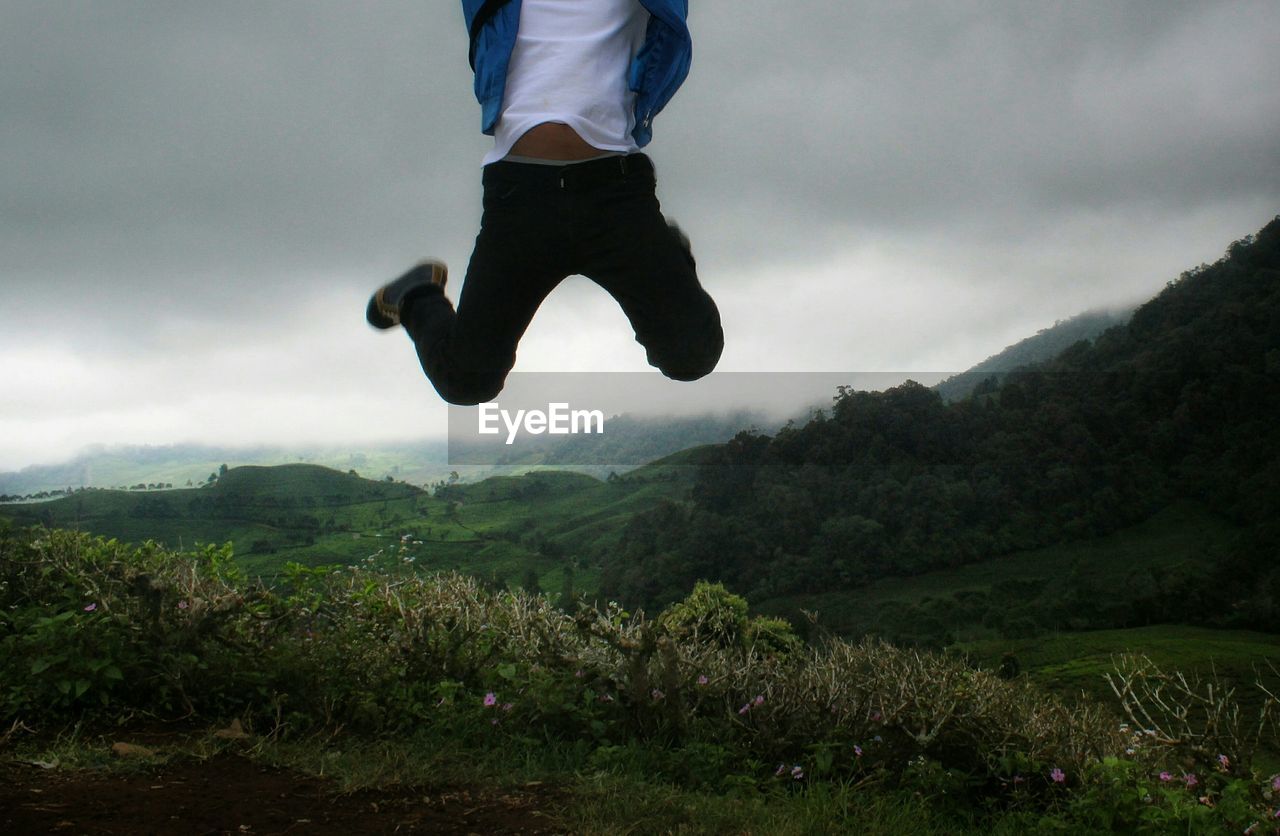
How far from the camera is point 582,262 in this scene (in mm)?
2217

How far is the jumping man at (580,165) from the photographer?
211 centimetres

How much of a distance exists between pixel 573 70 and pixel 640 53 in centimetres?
17

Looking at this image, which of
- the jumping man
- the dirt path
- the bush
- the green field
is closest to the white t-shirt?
the jumping man

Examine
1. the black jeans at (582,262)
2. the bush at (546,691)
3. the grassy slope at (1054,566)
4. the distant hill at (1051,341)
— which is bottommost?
the grassy slope at (1054,566)

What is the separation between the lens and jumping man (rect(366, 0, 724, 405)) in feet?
6.91

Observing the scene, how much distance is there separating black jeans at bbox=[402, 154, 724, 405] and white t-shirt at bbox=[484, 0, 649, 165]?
3.6 inches

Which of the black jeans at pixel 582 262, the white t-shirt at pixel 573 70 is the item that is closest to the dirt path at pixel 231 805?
the black jeans at pixel 582 262

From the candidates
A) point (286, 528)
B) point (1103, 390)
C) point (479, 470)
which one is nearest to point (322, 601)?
point (286, 528)

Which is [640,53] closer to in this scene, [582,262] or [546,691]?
[582,262]

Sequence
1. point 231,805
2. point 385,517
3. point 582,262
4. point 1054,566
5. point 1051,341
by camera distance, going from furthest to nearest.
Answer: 1. point 1051,341
2. point 1054,566
3. point 385,517
4. point 231,805
5. point 582,262

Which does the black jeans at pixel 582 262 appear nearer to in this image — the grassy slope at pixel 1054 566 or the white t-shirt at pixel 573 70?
the white t-shirt at pixel 573 70
